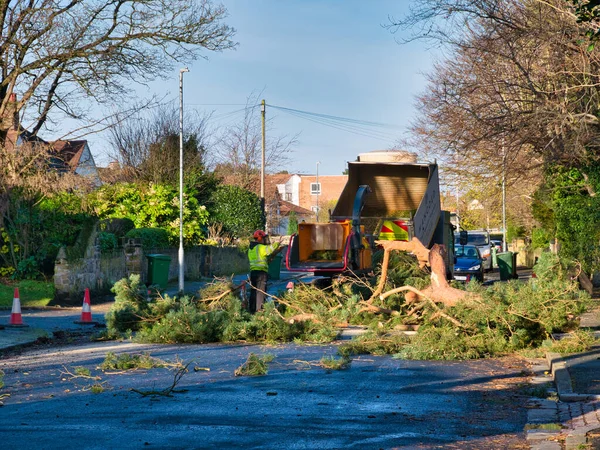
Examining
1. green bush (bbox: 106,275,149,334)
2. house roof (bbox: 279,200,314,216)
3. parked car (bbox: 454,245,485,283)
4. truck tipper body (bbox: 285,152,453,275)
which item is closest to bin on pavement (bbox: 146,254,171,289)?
truck tipper body (bbox: 285,152,453,275)

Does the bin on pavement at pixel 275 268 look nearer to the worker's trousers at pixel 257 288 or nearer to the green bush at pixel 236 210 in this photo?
the green bush at pixel 236 210

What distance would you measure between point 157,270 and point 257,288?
32.2ft

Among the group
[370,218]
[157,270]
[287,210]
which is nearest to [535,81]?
[370,218]

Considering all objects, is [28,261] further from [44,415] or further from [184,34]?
[44,415]

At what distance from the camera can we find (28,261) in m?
22.1

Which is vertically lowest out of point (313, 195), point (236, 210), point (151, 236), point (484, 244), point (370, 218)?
point (484, 244)

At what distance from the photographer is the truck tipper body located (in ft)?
62.7

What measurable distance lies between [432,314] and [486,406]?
4.78m

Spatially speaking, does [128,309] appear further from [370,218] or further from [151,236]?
[151,236]

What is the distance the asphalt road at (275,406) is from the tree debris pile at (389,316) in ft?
2.03

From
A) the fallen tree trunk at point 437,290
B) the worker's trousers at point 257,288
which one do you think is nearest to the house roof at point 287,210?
the worker's trousers at point 257,288

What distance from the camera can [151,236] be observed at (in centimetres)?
2825

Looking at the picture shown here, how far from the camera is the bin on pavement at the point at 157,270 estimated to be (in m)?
25.2

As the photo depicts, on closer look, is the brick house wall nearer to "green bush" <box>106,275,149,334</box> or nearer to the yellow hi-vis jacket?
the yellow hi-vis jacket
